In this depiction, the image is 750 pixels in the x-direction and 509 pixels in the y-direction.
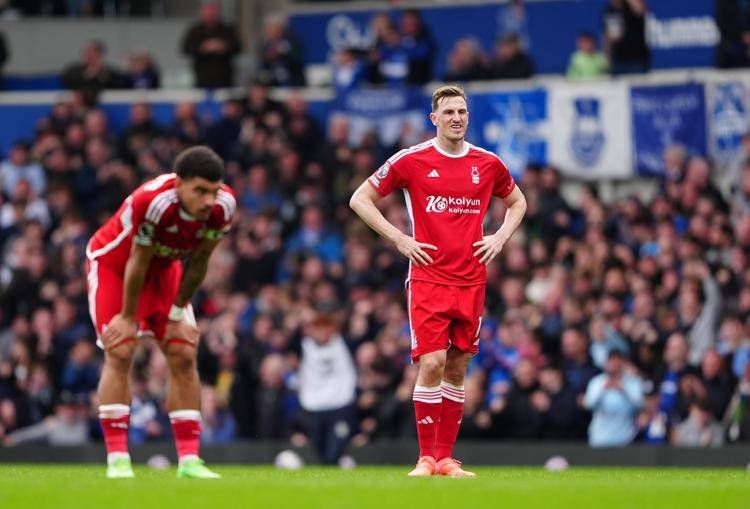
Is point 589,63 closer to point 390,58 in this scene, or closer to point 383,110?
point 390,58

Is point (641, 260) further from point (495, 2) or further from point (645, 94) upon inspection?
point (495, 2)

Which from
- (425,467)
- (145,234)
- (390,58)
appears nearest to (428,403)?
(425,467)

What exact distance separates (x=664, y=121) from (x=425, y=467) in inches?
480

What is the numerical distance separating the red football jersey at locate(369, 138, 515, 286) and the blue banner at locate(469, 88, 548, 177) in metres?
11.6

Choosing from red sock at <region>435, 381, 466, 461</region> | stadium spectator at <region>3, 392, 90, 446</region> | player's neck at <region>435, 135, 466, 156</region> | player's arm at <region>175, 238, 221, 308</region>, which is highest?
player's neck at <region>435, 135, 466, 156</region>

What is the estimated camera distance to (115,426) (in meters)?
12.4

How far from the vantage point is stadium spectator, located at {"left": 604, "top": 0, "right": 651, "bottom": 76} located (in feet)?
77.7

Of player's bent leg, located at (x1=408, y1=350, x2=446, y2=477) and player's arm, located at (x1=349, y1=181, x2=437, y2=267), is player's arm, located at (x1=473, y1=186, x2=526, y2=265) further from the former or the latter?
player's bent leg, located at (x1=408, y1=350, x2=446, y2=477)

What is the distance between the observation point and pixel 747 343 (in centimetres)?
1928

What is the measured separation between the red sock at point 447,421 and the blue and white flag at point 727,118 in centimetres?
1123

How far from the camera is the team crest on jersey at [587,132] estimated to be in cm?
2442

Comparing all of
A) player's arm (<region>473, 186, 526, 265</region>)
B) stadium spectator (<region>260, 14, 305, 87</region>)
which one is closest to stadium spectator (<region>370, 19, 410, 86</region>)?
stadium spectator (<region>260, 14, 305, 87</region>)

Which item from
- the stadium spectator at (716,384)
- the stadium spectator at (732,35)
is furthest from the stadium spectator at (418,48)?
the stadium spectator at (716,384)

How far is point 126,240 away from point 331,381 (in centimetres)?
788
